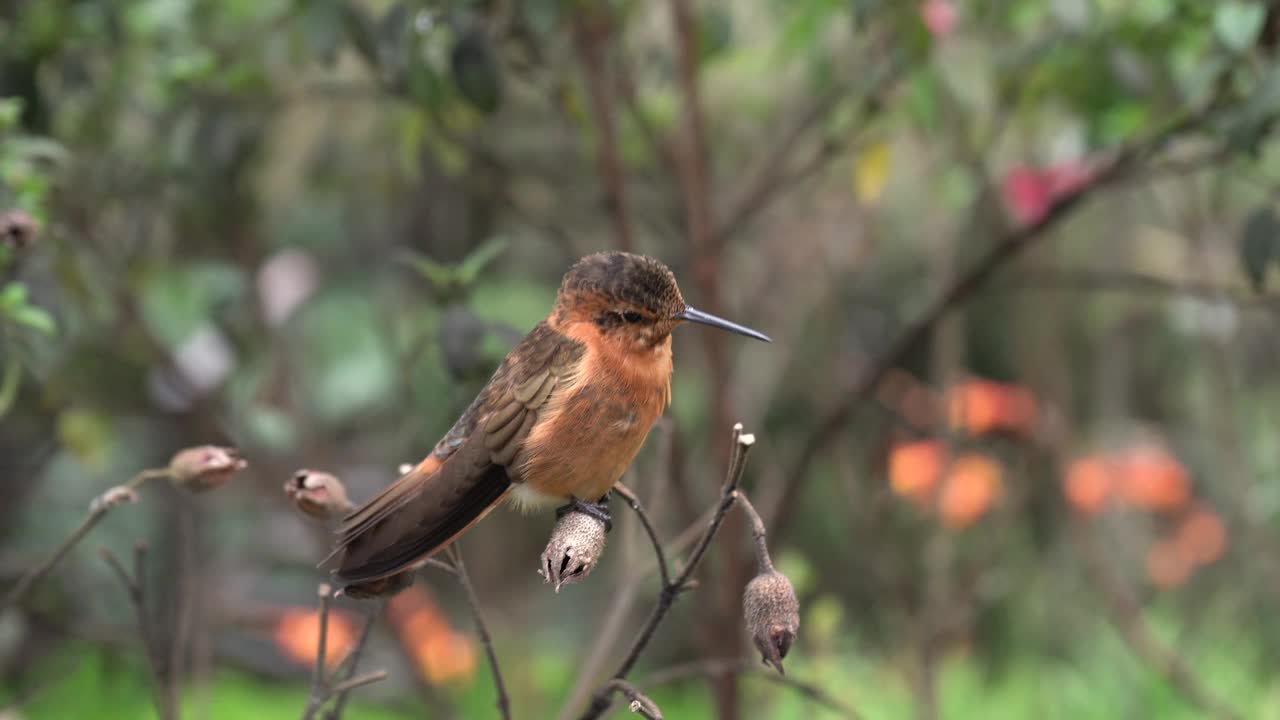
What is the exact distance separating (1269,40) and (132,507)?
3.87 meters

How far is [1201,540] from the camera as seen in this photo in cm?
434

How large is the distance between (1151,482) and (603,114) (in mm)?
2488

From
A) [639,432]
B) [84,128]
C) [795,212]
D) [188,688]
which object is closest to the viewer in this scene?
[639,432]

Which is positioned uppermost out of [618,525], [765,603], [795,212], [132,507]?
[795,212]

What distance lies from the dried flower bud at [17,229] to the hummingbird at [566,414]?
1.64 feet

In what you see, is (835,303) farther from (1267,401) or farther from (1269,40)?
(1267,401)

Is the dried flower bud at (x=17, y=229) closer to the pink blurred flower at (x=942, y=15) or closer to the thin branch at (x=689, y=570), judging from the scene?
the thin branch at (x=689, y=570)

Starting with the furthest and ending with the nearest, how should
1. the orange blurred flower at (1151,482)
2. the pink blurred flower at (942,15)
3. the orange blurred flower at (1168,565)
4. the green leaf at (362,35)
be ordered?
the orange blurred flower at (1168,565) < the orange blurred flower at (1151,482) < the pink blurred flower at (942,15) < the green leaf at (362,35)

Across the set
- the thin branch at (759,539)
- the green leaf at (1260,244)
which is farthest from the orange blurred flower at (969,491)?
the thin branch at (759,539)

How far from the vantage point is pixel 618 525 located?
10.4ft

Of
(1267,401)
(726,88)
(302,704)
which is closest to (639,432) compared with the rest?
(726,88)

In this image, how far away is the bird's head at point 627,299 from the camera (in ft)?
3.38

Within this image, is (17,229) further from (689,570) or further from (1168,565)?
(1168,565)

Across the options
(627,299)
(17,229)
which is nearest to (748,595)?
(627,299)
